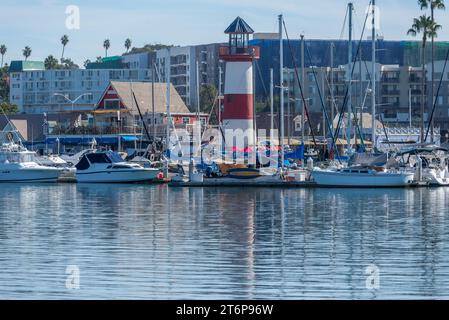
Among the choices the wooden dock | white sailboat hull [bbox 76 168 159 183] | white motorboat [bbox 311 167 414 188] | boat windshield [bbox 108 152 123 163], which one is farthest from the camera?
boat windshield [bbox 108 152 123 163]

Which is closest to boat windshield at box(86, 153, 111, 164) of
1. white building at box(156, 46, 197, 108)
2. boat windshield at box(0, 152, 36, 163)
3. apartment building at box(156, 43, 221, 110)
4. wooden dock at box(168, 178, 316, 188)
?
boat windshield at box(0, 152, 36, 163)

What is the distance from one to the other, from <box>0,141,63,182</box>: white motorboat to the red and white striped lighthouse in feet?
57.8

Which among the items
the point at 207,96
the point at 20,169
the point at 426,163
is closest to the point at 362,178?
the point at 426,163

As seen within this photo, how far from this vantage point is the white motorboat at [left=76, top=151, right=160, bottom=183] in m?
85.1

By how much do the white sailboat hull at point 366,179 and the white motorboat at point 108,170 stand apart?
592 inches

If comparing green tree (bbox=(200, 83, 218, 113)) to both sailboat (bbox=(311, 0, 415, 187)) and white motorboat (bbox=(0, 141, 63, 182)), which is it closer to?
white motorboat (bbox=(0, 141, 63, 182))

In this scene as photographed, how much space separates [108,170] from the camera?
8612 cm

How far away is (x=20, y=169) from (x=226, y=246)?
50.5 metres

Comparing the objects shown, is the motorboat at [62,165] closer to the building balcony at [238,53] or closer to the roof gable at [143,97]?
the building balcony at [238,53]

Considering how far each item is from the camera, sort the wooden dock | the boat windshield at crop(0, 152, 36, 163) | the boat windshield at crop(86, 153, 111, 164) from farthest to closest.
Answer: the boat windshield at crop(0, 152, 36, 163) → the boat windshield at crop(86, 153, 111, 164) → the wooden dock

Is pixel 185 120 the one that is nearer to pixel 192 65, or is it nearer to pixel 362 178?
pixel 362 178

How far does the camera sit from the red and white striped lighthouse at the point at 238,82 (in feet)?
256

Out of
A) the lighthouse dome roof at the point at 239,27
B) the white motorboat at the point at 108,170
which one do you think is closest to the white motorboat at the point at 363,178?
the lighthouse dome roof at the point at 239,27
